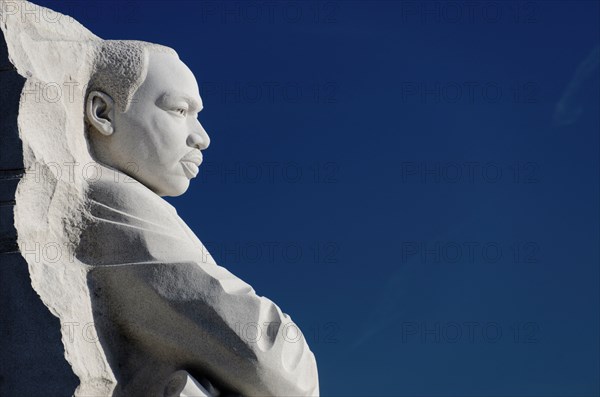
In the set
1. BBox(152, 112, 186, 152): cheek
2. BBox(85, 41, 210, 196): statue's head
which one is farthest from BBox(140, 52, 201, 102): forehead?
BBox(152, 112, 186, 152): cheek

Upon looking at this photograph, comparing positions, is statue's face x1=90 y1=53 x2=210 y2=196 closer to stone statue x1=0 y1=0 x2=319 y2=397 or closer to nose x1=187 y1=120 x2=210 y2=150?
nose x1=187 y1=120 x2=210 y2=150

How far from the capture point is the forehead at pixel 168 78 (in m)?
6.01

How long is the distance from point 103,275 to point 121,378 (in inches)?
22.8

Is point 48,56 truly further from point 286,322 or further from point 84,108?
point 286,322

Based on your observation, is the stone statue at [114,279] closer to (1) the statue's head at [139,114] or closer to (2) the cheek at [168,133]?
(1) the statue's head at [139,114]

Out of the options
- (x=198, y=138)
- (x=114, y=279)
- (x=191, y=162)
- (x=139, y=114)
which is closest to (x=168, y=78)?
(x=139, y=114)

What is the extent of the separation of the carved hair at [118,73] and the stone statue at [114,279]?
0.28 ft

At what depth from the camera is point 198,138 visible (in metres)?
6.15

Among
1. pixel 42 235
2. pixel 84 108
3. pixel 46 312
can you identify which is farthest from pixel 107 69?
pixel 46 312

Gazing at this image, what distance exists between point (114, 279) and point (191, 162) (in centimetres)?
100

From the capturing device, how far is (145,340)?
5.52m

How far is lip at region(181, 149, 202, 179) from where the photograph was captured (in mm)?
6125

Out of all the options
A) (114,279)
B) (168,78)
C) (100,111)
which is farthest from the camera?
(168,78)

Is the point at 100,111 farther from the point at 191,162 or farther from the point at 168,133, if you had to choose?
the point at 191,162
